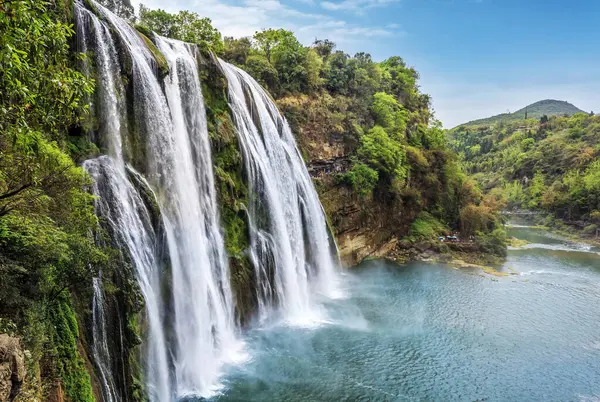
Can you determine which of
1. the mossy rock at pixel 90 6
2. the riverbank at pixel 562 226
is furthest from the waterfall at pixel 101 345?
the riverbank at pixel 562 226

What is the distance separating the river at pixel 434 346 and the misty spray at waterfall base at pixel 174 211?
165cm

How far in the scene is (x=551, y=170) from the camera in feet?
225

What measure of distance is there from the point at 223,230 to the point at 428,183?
1021 inches

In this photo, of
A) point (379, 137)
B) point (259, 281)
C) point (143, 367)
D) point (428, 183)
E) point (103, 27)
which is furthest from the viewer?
point (428, 183)

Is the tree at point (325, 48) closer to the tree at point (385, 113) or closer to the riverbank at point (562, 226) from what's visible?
the tree at point (385, 113)

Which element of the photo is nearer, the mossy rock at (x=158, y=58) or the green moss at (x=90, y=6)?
the green moss at (x=90, y=6)

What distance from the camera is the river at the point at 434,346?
1327cm

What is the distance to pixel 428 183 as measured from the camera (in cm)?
3706

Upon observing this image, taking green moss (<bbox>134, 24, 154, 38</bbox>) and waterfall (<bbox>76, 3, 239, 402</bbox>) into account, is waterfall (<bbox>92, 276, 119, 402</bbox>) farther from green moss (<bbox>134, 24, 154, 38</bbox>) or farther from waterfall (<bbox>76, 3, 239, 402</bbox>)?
green moss (<bbox>134, 24, 154, 38</bbox>)

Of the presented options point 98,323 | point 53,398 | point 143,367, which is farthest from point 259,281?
point 53,398

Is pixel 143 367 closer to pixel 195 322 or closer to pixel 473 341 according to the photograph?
pixel 195 322

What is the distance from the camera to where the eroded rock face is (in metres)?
4.80

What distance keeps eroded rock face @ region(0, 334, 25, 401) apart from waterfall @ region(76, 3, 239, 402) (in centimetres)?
533

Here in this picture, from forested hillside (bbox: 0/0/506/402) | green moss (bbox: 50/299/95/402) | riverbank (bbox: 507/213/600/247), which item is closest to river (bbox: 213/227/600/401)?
forested hillside (bbox: 0/0/506/402)
